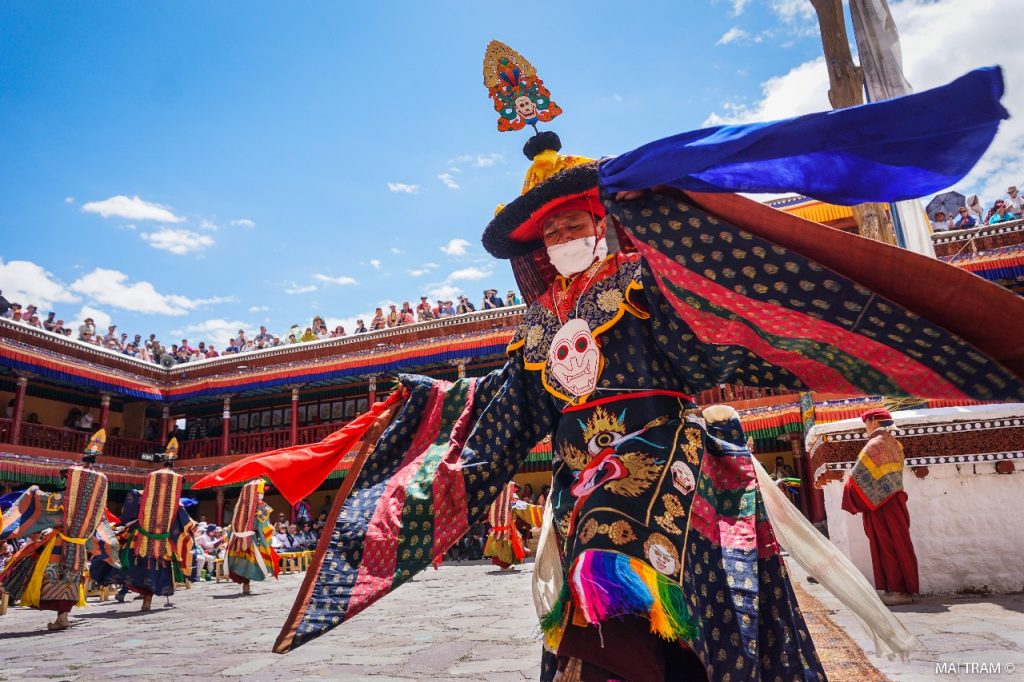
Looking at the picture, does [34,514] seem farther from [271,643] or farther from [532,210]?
[532,210]

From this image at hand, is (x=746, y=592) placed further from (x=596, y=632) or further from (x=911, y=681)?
(x=911, y=681)

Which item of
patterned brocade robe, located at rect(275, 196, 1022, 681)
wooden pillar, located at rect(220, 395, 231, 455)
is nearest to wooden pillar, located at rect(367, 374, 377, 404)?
wooden pillar, located at rect(220, 395, 231, 455)

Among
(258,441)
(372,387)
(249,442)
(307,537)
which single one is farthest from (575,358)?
(249,442)

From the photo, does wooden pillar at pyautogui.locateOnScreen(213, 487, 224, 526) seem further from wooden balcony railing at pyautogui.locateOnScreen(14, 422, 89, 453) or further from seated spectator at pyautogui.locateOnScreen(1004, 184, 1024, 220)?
seated spectator at pyautogui.locateOnScreen(1004, 184, 1024, 220)

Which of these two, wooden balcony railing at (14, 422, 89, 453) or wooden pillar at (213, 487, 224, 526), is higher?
wooden balcony railing at (14, 422, 89, 453)

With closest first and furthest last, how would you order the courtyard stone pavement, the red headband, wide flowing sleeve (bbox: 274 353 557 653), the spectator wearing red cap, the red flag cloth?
wide flowing sleeve (bbox: 274 353 557 653), the red flag cloth, the red headband, the courtyard stone pavement, the spectator wearing red cap

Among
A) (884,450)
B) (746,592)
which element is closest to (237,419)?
(884,450)

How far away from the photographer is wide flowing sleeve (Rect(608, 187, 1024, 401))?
1.54m

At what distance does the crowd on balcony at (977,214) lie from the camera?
Answer: 49.7 ft

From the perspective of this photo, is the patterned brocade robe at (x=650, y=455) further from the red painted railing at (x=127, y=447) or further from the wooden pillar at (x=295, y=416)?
the red painted railing at (x=127, y=447)

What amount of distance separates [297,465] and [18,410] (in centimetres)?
2117

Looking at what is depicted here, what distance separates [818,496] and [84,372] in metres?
19.7

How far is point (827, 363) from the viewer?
5.92 feet

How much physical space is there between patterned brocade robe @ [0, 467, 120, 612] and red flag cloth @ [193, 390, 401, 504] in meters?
6.29
